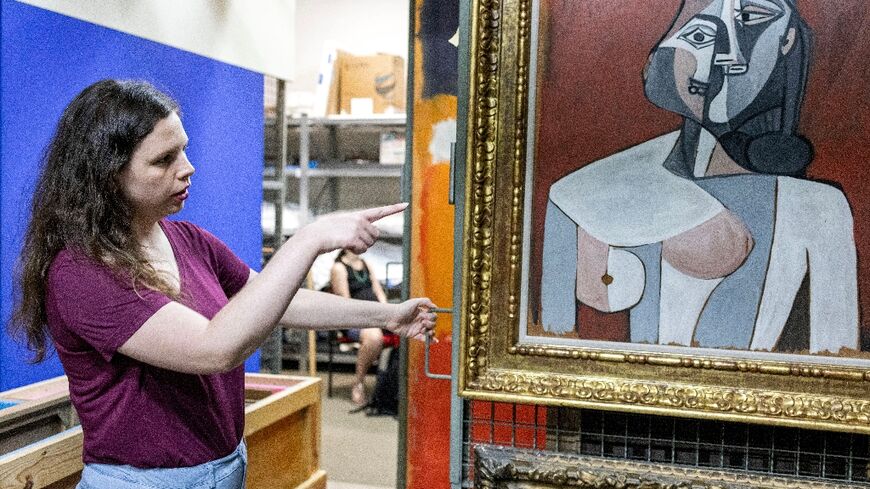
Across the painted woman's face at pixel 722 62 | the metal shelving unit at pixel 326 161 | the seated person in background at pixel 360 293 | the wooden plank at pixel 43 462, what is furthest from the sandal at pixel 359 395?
the painted woman's face at pixel 722 62

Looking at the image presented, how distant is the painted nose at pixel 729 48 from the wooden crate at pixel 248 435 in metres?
1.52

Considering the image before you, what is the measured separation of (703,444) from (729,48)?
0.63 metres

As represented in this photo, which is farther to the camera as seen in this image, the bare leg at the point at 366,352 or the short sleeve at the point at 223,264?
the bare leg at the point at 366,352

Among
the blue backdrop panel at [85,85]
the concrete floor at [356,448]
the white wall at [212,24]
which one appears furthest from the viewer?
the concrete floor at [356,448]

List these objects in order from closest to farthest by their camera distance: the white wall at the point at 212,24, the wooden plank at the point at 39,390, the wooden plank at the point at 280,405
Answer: the wooden plank at the point at 39,390
the wooden plank at the point at 280,405
the white wall at the point at 212,24

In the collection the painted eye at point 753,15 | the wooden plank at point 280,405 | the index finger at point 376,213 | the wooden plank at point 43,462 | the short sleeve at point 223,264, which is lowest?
the wooden plank at point 280,405

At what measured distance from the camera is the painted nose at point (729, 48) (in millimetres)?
1144

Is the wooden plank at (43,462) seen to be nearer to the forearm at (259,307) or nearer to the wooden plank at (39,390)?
the wooden plank at (39,390)

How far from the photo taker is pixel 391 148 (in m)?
5.58

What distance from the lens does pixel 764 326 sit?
44.8 inches

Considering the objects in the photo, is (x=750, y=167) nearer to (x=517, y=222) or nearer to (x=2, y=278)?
(x=517, y=222)

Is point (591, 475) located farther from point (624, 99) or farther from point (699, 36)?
point (699, 36)

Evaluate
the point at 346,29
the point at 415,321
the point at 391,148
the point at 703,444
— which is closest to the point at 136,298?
the point at 415,321

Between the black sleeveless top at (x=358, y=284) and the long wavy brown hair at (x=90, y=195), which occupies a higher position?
the long wavy brown hair at (x=90, y=195)
